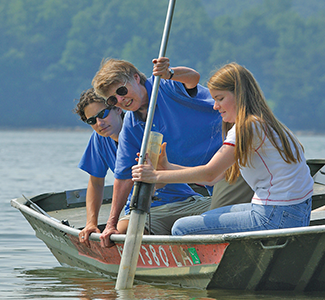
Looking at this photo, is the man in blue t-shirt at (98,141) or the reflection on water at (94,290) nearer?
the reflection on water at (94,290)

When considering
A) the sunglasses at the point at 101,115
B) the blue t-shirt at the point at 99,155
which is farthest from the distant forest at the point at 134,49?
the sunglasses at the point at 101,115

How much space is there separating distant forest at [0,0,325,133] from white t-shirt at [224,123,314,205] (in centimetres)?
6635

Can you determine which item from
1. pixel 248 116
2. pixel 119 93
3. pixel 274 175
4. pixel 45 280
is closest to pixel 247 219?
pixel 274 175

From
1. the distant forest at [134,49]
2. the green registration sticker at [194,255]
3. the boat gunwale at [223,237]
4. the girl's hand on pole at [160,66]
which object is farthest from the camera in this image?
the distant forest at [134,49]

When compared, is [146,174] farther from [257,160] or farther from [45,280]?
[45,280]

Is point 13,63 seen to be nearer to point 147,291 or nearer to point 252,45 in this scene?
point 252,45

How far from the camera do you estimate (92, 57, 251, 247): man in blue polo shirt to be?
14.3ft

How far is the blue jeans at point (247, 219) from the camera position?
11.5 ft

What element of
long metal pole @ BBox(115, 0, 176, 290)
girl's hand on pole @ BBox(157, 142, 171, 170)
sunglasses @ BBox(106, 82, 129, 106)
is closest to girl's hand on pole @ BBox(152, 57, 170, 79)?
long metal pole @ BBox(115, 0, 176, 290)

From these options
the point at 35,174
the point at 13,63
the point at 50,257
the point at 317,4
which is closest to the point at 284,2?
the point at 317,4

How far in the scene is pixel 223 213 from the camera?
378cm

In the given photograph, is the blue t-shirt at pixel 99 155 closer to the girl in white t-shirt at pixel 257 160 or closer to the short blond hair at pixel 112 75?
the short blond hair at pixel 112 75

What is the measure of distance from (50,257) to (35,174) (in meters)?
11.3

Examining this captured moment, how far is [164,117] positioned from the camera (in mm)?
4547
